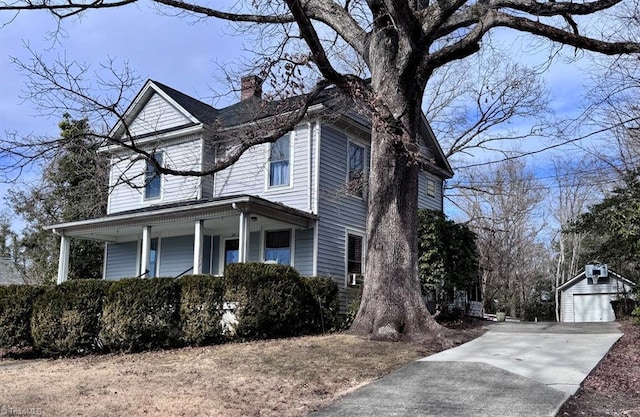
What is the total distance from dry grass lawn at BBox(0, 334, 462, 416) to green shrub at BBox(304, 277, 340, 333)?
1.51 m

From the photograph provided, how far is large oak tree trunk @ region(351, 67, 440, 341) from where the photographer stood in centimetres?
1048

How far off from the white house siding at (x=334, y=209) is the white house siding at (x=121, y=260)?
7.06 m

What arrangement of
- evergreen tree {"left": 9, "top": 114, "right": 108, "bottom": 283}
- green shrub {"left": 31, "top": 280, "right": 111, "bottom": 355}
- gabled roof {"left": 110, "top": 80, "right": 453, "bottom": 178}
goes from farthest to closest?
gabled roof {"left": 110, "top": 80, "right": 453, "bottom": 178}
green shrub {"left": 31, "top": 280, "right": 111, "bottom": 355}
evergreen tree {"left": 9, "top": 114, "right": 108, "bottom": 283}

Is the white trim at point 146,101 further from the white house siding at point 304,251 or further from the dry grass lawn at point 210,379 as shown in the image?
the dry grass lawn at point 210,379

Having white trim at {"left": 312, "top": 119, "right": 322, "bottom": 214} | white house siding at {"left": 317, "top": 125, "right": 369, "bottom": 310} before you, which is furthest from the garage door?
white trim at {"left": 312, "top": 119, "right": 322, "bottom": 214}

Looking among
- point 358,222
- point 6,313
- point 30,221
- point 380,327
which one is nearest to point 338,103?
point 358,222

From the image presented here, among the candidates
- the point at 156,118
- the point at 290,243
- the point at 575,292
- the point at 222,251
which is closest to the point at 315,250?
the point at 290,243

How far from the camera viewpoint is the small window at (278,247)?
A: 51.8 ft

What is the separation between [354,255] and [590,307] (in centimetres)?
2069

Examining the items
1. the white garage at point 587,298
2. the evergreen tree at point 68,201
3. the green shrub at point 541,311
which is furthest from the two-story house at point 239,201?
the green shrub at point 541,311

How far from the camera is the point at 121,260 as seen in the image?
19406 millimetres

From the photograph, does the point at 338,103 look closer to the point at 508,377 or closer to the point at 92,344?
the point at 92,344

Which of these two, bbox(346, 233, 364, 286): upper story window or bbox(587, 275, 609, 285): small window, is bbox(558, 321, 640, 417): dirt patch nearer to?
bbox(346, 233, 364, 286): upper story window

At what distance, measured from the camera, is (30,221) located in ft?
99.0
